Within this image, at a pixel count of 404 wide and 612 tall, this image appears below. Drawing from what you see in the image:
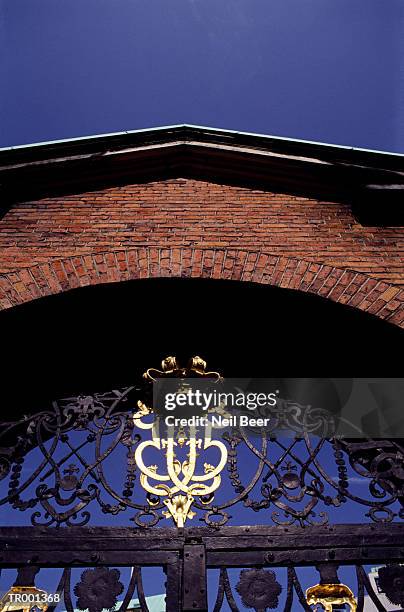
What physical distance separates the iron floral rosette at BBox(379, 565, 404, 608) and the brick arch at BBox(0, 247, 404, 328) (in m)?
1.70

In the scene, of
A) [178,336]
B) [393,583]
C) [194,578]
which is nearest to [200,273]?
[178,336]

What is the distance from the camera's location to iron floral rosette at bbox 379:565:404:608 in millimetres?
3557

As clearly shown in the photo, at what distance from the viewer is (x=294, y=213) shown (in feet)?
16.8

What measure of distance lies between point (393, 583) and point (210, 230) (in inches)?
113

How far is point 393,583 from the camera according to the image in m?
3.62

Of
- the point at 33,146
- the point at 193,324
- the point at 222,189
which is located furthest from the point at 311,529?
the point at 33,146

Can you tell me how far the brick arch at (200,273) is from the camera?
4.31m

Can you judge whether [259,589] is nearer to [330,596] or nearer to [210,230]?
[330,596]

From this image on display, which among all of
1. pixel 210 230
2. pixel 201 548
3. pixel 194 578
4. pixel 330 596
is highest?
pixel 210 230

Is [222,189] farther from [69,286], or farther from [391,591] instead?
[391,591]

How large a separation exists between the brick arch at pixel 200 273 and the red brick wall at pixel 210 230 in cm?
2

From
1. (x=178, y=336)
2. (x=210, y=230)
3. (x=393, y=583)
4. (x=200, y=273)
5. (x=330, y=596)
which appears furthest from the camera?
(x=178, y=336)

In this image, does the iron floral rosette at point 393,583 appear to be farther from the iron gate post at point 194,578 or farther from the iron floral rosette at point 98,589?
the iron floral rosette at point 98,589

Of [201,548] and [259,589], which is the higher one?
[201,548]
